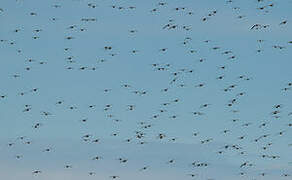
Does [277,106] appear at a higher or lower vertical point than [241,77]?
lower

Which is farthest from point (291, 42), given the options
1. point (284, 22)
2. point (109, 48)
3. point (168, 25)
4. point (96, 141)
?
point (96, 141)

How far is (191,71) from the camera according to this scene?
74.0 meters

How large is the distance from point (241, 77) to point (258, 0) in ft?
53.1

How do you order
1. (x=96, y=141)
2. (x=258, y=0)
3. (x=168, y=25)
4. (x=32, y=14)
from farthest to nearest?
(x=96, y=141) < (x=32, y=14) < (x=168, y=25) < (x=258, y=0)

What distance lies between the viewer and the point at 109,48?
237 feet

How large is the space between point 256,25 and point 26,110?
41086 millimetres

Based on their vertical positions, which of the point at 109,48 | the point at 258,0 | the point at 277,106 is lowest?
the point at 277,106

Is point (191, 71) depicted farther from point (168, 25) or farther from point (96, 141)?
point (96, 141)

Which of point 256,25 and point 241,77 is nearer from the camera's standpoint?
point 256,25

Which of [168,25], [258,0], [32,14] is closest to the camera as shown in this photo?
[258,0]

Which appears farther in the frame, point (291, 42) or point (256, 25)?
point (291, 42)

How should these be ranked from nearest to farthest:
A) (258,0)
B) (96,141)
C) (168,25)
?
(258,0), (168,25), (96,141)

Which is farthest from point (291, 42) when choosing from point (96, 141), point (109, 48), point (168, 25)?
point (96, 141)

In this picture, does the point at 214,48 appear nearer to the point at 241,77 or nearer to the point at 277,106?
the point at 241,77
